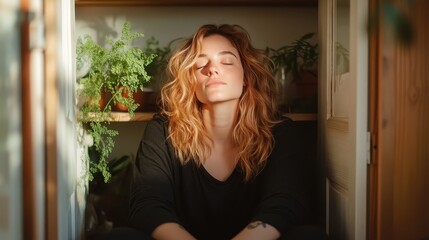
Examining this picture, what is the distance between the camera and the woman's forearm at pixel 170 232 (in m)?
1.41

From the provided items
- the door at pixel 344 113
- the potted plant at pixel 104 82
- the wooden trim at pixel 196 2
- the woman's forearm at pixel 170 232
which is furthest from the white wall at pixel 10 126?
the wooden trim at pixel 196 2

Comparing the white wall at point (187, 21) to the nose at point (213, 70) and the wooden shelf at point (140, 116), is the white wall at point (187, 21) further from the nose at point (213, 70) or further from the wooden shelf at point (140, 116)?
Answer: the nose at point (213, 70)

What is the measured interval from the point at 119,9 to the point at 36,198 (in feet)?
3.92

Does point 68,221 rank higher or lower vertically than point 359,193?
lower

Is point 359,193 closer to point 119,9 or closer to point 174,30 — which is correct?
point 174,30

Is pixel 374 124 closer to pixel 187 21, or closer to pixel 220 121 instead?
pixel 220 121

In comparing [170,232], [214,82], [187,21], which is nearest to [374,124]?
[214,82]

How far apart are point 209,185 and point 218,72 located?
15.2 inches

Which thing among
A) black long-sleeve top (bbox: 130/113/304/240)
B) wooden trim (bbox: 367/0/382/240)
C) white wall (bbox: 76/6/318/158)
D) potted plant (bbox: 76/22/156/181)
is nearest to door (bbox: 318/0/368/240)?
wooden trim (bbox: 367/0/382/240)

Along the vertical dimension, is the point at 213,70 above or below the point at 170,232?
above

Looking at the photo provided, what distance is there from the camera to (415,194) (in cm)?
125

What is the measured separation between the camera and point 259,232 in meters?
1.41

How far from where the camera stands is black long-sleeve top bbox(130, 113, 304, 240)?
1569mm

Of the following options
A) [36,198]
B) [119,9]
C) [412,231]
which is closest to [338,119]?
[412,231]
